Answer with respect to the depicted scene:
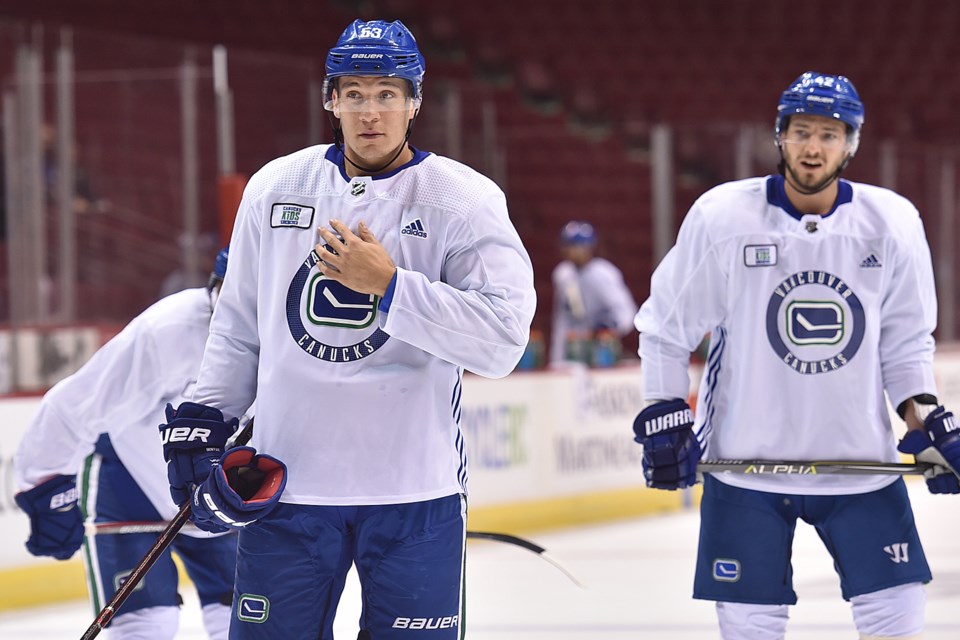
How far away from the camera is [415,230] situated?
2.36 m

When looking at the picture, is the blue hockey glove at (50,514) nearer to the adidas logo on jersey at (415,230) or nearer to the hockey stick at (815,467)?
the adidas logo on jersey at (415,230)

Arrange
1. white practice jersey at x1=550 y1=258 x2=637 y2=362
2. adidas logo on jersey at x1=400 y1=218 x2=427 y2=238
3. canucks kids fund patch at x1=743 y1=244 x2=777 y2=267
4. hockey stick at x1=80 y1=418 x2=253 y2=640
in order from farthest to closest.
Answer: white practice jersey at x1=550 y1=258 x2=637 y2=362 → canucks kids fund patch at x1=743 y1=244 x2=777 y2=267 → hockey stick at x1=80 y1=418 x2=253 y2=640 → adidas logo on jersey at x1=400 y1=218 x2=427 y2=238

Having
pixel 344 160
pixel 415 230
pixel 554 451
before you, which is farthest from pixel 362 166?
pixel 554 451

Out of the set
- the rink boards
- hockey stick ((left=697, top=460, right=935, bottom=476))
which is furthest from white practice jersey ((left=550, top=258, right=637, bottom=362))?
hockey stick ((left=697, top=460, right=935, bottom=476))

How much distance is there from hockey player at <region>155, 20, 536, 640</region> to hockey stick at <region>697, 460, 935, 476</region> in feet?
2.39

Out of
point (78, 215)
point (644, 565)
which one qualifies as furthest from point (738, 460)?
point (78, 215)

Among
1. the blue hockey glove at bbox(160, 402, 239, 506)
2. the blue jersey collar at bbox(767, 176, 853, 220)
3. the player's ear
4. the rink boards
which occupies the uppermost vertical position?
the player's ear

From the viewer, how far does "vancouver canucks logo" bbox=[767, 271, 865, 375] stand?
2.96 metres

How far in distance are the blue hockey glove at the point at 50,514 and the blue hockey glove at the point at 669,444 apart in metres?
1.15

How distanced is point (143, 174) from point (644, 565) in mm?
2565

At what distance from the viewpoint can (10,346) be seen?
18.9 feet

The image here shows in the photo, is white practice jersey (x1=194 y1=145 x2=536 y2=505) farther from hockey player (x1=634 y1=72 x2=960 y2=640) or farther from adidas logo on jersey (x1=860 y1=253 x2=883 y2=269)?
adidas logo on jersey (x1=860 y1=253 x2=883 y2=269)

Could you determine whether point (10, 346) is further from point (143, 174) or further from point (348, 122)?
point (348, 122)

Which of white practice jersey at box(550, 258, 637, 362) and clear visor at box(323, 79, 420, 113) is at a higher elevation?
clear visor at box(323, 79, 420, 113)
